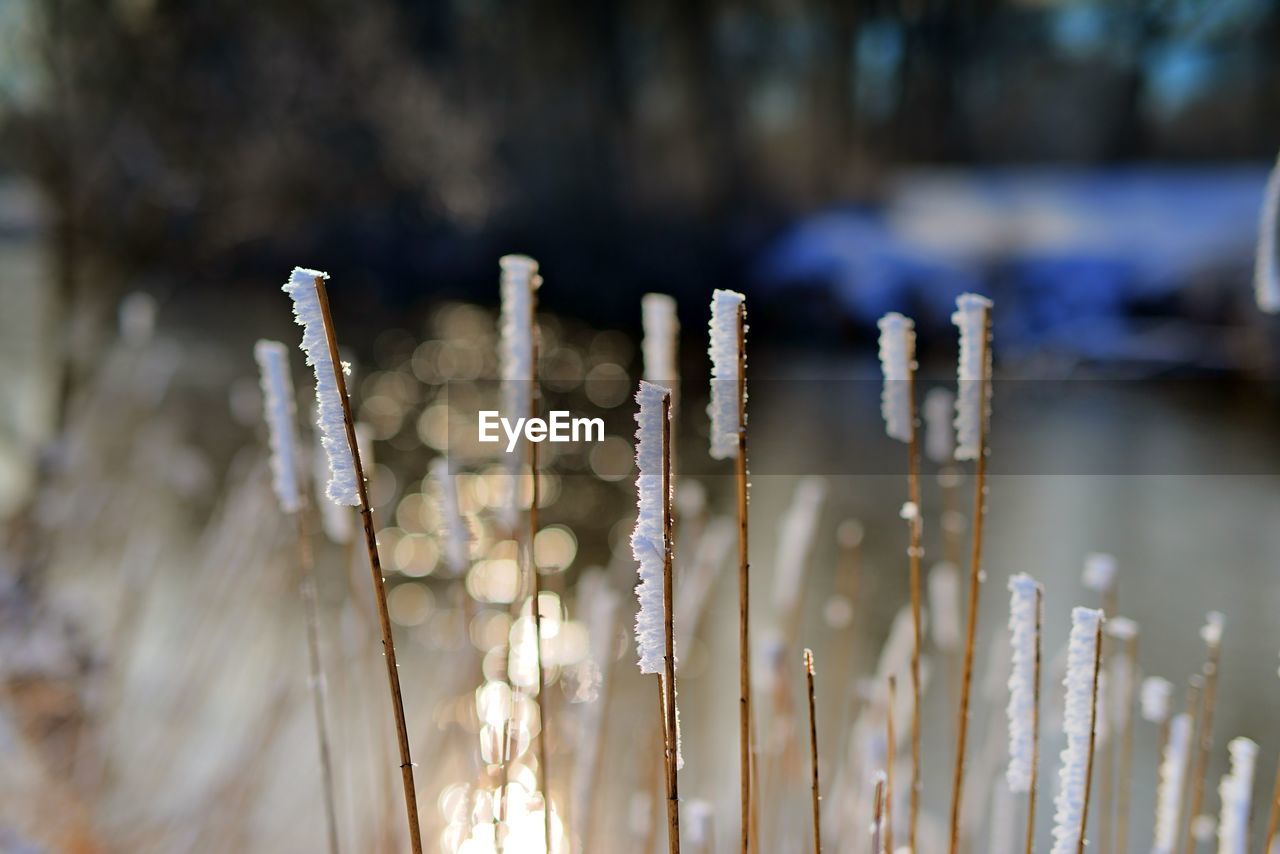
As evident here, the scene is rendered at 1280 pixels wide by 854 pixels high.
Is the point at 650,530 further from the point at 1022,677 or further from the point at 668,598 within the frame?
the point at 1022,677

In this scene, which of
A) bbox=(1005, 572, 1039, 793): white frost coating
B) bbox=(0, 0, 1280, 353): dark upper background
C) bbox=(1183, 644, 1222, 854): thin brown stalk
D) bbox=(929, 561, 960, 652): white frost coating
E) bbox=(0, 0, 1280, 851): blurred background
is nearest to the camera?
bbox=(1005, 572, 1039, 793): white frost coating

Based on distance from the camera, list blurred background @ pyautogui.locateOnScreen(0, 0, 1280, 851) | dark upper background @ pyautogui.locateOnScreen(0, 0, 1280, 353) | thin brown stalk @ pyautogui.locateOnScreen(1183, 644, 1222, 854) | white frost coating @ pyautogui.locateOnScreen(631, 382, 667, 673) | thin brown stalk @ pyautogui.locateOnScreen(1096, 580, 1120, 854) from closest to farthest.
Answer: white frost coating @ pyautogui.locateOnScreen(631, 382, 667, 673) < thin brown stalk @ pyautogui.locateOnScreen(1183, 644, 1222, 854) < thin brown stalk @ pyautogui.locateOnScreen(1096, 580, 1120, 854) < blurred background @ pyautogui.locateOnScreen(0, 0, 1280, 851) < dark upper background @ pyautogui.locateOnScreen(0, 0, 1280, 353)

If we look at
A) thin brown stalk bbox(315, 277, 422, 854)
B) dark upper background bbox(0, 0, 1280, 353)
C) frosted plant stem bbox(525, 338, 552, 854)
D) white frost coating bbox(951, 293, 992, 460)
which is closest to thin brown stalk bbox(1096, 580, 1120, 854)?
white frost coating bbox(951, 293, 992, 460)

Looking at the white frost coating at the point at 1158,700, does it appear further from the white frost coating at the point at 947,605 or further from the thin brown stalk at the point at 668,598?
the thin brown stalk at the point at 668,598

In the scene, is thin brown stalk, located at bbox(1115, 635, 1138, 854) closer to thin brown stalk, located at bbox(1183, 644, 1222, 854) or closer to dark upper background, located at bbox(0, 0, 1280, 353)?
thin brown stalk, located at bbox(1183, 644, 1222, 854)

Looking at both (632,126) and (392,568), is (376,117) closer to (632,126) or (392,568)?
→ (392,568)

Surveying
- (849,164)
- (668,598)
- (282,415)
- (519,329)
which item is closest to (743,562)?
(668,598)
